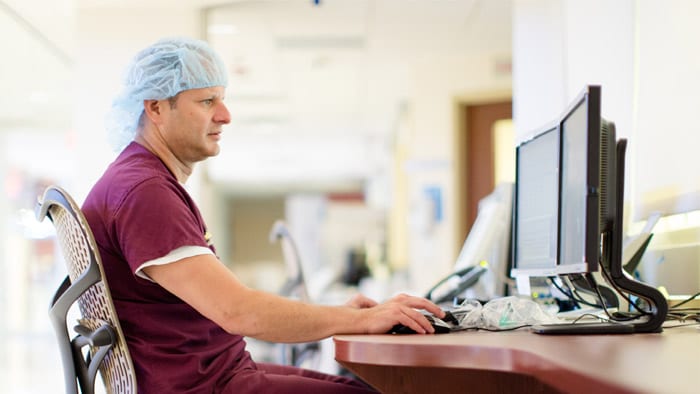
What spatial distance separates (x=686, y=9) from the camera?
225 cm

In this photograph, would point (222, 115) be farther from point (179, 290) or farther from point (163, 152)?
point (179, 290)

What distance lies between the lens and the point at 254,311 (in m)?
1.57

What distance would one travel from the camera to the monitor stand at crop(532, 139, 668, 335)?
1604mm

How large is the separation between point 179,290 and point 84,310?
1.15 feet

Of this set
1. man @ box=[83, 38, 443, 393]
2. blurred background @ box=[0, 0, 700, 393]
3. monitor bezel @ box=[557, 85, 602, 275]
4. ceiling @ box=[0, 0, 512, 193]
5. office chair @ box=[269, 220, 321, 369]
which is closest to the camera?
monitor bezel @ box=[557, 85, 602, 275]

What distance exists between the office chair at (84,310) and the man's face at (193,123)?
1.07ft

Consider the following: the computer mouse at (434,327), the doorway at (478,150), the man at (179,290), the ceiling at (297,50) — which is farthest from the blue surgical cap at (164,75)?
the doorway at (478,150)

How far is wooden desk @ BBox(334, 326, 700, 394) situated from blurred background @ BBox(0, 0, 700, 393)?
769 mm

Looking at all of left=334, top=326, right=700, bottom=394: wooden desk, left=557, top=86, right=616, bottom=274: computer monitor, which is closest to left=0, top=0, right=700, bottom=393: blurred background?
left=557, top=86, right=616, bottom=274: computer monitor

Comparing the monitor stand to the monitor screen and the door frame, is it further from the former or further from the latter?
the door frame

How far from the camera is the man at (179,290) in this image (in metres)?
1.55

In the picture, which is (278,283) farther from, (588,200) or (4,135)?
(588,200)

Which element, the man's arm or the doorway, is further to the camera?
the doorway

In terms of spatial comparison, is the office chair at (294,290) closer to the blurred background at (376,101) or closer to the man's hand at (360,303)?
the blurred background at (376,101)
